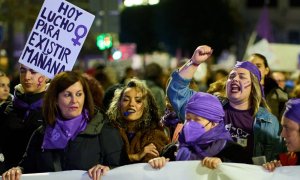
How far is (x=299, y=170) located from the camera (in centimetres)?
531

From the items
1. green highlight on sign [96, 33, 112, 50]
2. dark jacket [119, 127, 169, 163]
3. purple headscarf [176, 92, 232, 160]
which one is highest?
green highlight on sign [96, 33, 112, 50]

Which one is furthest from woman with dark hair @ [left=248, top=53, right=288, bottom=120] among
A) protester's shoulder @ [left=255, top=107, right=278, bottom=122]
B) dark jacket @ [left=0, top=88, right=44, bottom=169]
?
dark jacket @ [left=0, top=88, right=44, bottom=169]

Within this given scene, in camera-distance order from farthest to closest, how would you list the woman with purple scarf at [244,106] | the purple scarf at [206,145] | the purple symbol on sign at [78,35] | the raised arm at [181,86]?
the purple symbol on sign at [78,35] → the raised arm at [181,86] → the woman with purple scarf at [244,106] → the purple scarf at [206,145]

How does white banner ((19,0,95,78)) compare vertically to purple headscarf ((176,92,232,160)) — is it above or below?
above

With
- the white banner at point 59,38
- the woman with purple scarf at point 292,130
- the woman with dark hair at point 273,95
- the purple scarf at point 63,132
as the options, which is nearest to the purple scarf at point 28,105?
the white banner at point 59,38

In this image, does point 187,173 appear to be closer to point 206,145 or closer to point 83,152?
point 206,145

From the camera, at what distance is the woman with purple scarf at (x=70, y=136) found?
569 centimetres

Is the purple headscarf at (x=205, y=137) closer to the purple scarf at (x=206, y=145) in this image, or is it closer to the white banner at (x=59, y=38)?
the purple scarf at (x=206, y=145)

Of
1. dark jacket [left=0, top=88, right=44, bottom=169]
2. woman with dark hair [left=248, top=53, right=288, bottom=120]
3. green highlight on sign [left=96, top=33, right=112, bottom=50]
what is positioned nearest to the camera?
dark jacket [left=0, top=88, right=44, bottom=169]

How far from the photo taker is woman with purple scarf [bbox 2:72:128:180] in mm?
5688

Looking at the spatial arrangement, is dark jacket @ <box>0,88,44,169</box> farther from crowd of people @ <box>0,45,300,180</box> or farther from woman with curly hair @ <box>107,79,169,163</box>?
woman with curly hair @ <box>107,79,169,163</box>

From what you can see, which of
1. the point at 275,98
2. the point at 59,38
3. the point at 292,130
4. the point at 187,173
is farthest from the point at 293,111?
the point at 275,98

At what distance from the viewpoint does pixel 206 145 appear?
5.49 metres

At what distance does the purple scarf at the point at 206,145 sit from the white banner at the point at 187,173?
0.11m
